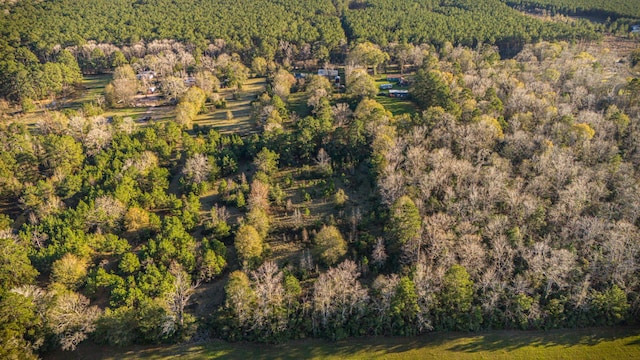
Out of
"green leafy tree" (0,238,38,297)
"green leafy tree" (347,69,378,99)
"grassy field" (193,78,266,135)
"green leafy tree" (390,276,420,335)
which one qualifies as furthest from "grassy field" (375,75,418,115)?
"green leafy tree" (0,238,38,297)

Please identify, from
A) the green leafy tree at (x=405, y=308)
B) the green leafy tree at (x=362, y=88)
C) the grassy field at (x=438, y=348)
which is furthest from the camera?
the green leafy tree at (x=362, y=88)

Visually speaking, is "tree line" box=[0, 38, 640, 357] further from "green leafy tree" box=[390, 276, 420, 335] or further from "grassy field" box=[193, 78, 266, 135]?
"grassy field" box=[193, 78, 266, 135]

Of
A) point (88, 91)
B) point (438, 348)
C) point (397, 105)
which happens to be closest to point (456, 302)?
point (438, 348)

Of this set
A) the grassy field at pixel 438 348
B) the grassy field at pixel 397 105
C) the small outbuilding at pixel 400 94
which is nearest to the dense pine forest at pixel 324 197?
the small outbuilding at pixel 400 94

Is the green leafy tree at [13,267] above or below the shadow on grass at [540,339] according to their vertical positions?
above

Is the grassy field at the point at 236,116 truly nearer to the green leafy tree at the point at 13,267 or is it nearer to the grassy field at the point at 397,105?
the grassy field at the point at 397,105

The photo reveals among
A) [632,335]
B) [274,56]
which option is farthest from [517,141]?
[274,56]

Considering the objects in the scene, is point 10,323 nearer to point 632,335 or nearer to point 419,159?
point 419,159
